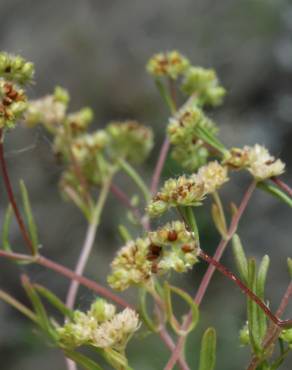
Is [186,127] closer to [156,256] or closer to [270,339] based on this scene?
[156,256]

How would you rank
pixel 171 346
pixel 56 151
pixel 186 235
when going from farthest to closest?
pixel 56 151
pixel 171 346
pixel 186 235

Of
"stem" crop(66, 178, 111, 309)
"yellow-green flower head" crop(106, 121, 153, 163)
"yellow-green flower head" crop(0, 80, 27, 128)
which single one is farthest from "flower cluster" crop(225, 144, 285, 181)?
"yellow-green flower head" crop(106, 121, 153, 163)

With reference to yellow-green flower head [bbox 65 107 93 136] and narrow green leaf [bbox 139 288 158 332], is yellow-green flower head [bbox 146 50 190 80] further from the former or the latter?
narrow green leaf [bbox 139 288 158 332]

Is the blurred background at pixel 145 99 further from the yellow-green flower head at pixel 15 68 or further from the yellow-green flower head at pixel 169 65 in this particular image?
the yellow-green flower head at pixel 15 68

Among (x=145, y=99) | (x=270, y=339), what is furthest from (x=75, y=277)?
(x=145, y=99)

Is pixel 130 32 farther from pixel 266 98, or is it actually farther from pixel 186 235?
pixel 186 235

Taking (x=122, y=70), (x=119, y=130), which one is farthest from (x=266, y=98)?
(x=119, y=130)
